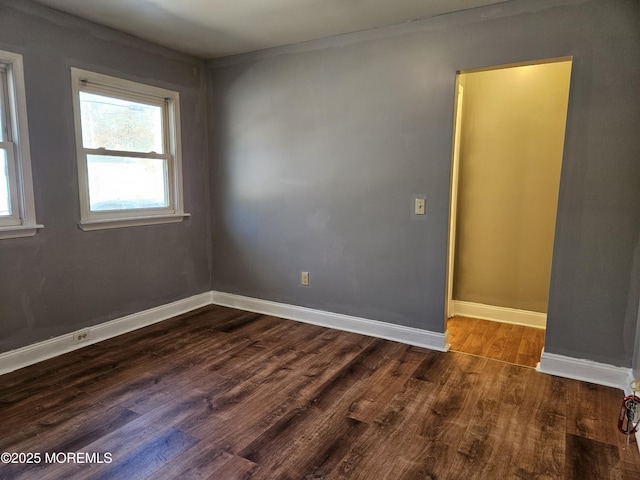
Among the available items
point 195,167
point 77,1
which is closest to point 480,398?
point 195,167

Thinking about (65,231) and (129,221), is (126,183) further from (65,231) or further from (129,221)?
(65,231)

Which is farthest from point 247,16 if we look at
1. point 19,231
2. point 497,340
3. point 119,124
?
point 497,340

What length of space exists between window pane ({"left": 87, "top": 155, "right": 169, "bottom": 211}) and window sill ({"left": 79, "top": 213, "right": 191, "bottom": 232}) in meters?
0.11

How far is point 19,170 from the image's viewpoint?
2.68 meters

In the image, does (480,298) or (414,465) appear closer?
(414,465)

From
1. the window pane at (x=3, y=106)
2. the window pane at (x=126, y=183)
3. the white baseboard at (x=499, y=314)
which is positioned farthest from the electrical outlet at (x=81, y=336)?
the white baseboard at (x=499, y=314)

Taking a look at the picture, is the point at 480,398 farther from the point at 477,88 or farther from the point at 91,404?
the point at 477,88

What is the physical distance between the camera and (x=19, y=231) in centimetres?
268

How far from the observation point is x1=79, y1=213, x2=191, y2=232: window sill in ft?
10.2

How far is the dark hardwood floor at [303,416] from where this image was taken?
1834 millimetres

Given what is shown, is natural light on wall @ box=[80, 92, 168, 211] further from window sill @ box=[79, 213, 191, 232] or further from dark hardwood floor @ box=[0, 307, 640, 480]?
dark hardwood floor @ box=[0, 307, 640, 480]

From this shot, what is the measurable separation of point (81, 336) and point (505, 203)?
3.81m

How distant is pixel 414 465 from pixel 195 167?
325cm

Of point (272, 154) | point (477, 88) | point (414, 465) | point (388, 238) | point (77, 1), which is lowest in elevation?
point (414, 465)
